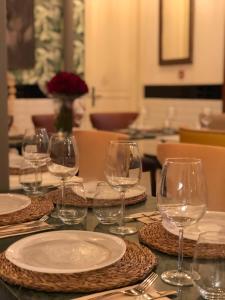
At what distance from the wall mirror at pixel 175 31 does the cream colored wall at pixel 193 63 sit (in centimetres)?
8

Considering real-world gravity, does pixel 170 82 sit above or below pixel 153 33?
below

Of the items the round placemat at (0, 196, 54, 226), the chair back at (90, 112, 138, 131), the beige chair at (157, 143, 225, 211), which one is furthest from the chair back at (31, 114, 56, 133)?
the round placemat at (0, 196, 54, 226)

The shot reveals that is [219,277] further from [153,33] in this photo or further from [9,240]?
[153,33]

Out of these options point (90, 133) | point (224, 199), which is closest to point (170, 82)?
point (90, 133)

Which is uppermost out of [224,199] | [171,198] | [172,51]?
[172,51]

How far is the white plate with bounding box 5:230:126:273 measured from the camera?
93cm

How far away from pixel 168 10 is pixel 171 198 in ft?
19.1

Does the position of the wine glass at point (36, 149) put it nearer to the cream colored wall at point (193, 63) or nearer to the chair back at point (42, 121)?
the chair back at point (42, 121)

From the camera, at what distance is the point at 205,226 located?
3.91 feet

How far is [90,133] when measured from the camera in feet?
8.49

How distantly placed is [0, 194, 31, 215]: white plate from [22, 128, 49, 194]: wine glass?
0.16 m

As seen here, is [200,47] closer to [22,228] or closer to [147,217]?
[147,217]

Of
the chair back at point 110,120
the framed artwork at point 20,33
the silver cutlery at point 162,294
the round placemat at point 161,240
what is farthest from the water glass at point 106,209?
the framed artwork at point 20,33

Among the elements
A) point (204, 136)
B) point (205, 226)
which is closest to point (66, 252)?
point (205, 226)
